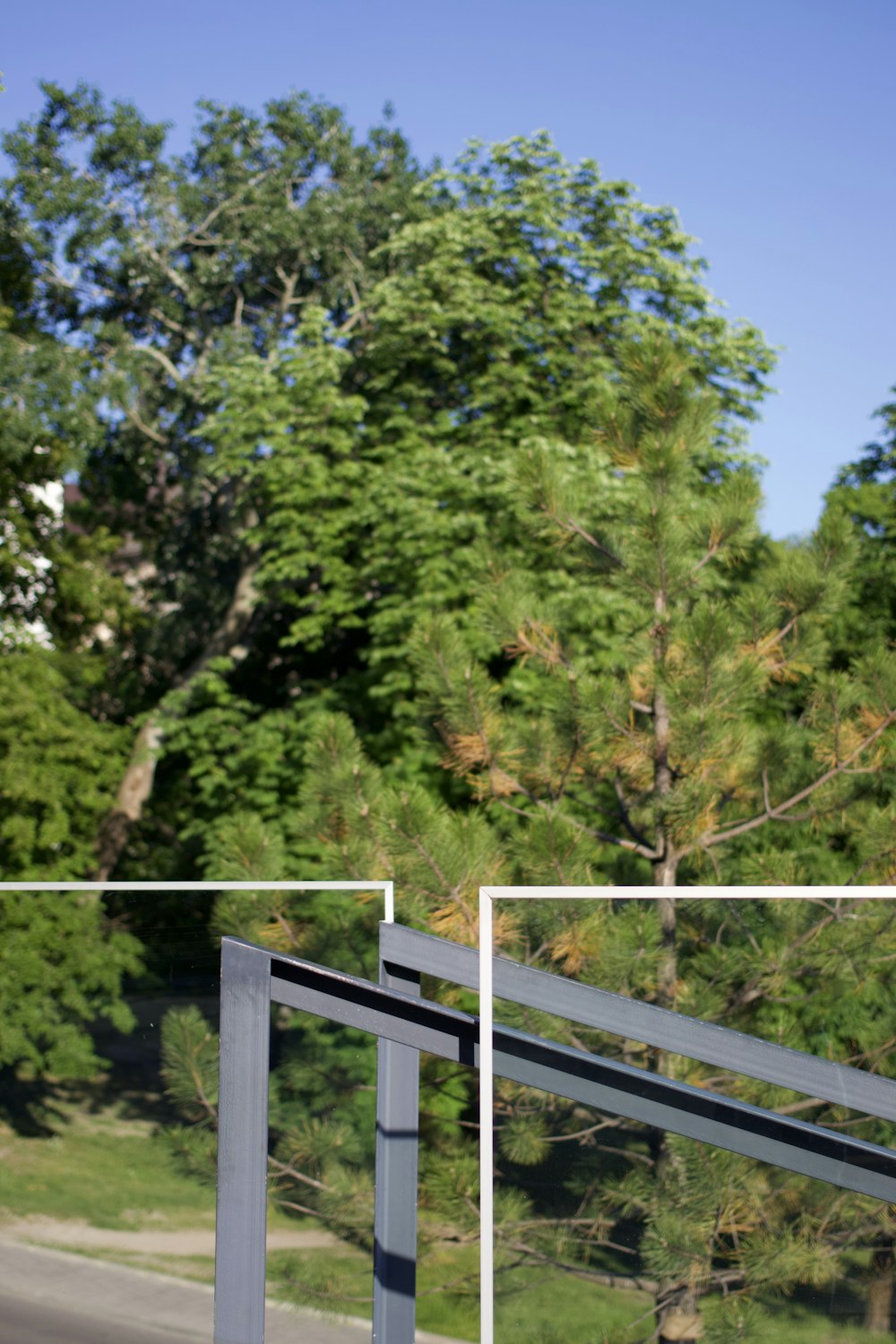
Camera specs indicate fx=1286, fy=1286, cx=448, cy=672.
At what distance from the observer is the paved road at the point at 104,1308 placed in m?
→ 3.03

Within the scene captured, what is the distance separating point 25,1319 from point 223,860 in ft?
6.34

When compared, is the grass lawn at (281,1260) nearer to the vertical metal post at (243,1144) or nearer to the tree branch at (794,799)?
the vertical metal post at (243,1144)

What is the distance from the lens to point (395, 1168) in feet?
8.21

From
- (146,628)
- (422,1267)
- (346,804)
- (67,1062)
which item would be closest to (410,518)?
(146,628)

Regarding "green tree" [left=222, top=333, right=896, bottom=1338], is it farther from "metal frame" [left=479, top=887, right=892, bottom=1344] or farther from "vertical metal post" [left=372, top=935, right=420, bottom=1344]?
"metal frame" [left=479, top=887, right=892, bottom=1344]

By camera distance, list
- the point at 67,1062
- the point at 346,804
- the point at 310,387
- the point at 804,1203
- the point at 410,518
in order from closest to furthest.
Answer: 1. the point at 804,1203
2. the point at 67,1062
3. the point at 346,804
4. the point at 410,518
5. the point at 310,387

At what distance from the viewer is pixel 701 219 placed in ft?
42.0

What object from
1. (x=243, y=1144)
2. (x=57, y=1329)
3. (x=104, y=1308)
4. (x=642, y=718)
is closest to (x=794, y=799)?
(x=642, y=718)

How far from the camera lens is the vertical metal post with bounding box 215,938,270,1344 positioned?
197 cm

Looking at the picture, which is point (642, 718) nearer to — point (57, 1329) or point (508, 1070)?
point (57, 1329)

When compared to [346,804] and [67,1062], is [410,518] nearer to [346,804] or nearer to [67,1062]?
[346,804]

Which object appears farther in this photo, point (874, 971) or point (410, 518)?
point (410, 518)

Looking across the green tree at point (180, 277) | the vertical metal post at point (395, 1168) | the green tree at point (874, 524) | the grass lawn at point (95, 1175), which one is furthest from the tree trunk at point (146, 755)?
the vertical metal post at point (395, 1168)

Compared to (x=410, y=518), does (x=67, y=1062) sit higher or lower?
lower
